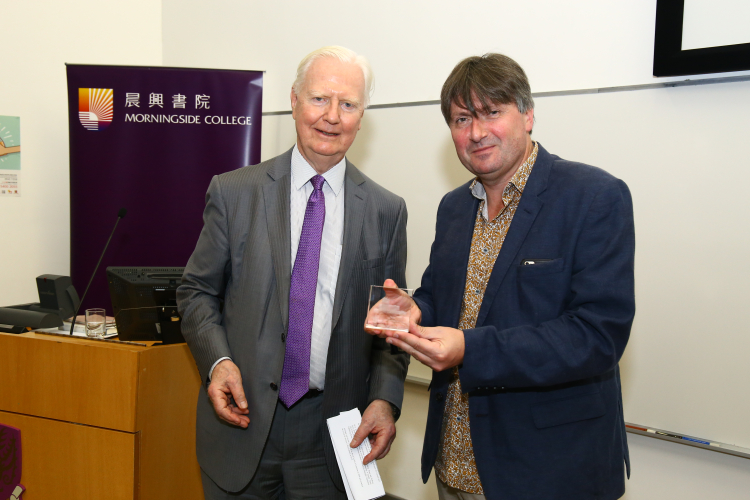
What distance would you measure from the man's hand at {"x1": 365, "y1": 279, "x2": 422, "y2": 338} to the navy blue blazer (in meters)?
0.20

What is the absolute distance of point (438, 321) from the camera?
165cm

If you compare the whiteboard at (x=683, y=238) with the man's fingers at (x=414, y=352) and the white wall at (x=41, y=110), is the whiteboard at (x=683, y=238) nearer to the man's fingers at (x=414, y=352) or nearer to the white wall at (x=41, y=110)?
the man's fingers at (x=414, y=352)

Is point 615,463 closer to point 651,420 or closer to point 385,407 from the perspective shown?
point 385,407

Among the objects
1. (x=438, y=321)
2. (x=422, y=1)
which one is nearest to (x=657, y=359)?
(x=438, y=321)

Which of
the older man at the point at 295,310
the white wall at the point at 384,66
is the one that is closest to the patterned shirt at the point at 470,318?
the older man at the point at 295,310

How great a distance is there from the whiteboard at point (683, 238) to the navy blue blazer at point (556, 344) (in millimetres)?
941

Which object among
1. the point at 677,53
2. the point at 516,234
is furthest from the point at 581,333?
the point at 677,53

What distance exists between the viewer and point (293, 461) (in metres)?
1.71

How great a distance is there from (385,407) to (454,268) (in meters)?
0.52

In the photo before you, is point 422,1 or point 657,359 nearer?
point 657,359

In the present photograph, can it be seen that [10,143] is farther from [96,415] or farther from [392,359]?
[392,359]

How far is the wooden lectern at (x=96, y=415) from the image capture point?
2.20 meters

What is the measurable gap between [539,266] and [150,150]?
9.26ft

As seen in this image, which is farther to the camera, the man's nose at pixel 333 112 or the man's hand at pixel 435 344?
the man's nose at pixel 333 112
